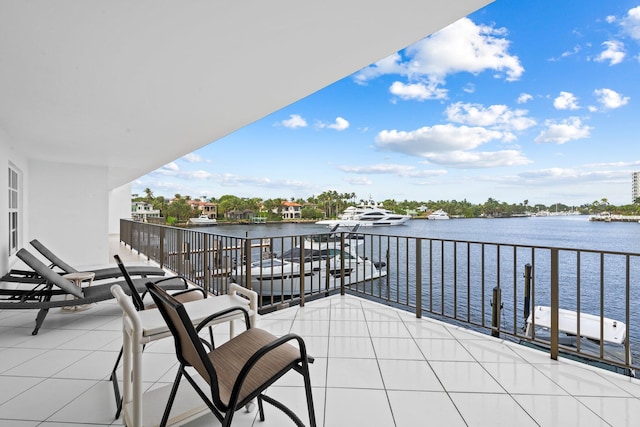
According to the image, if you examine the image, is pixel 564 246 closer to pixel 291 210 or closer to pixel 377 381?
pixel 377 381

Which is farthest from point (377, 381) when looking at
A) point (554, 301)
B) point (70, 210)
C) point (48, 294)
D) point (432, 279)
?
point (70, 210)

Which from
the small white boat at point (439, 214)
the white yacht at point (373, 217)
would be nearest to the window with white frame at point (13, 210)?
the white yacht at point (373, 217)

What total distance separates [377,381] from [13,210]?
5788 mm

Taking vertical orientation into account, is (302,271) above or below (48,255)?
below

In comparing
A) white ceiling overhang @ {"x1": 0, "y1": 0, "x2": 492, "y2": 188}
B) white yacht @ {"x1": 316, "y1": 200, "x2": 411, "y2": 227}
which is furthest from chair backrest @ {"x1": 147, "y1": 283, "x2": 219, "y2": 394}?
white yacht @ {"x1": 316, "y1": 200, "x2": 411, "y2": 227}

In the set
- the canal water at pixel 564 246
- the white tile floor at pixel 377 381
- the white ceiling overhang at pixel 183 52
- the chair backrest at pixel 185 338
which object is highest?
the white ceiling overhang at pixel 183 52

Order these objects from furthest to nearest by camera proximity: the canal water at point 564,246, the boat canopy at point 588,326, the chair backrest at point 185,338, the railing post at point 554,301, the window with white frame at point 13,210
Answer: the canal water at point 564,246
the boat canopy at point 588,326
the window with white frame at point 13,210
the railing post at point 554,301
the chair backrest at point 185,338

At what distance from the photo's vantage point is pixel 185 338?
1.29 meters

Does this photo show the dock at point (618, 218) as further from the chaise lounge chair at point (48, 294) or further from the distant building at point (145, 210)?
the distant building at point (145, 210)

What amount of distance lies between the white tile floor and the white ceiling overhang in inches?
84.1

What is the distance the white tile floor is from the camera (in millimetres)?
1684

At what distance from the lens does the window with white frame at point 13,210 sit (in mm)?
4471

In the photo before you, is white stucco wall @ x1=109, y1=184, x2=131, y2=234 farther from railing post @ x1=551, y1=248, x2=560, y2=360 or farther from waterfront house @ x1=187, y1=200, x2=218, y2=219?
railing post @ x1=551, y1=248, x2=560, y2=360

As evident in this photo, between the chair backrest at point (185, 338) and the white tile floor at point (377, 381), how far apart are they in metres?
0.60
